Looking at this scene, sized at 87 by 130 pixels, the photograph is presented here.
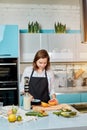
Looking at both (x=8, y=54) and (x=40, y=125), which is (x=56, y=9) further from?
(x=40, y=125)

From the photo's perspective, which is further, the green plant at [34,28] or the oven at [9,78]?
the green plant at [34,28]

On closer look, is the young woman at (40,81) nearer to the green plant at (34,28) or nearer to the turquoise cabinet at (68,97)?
the turquoise cabinet at (68,97)

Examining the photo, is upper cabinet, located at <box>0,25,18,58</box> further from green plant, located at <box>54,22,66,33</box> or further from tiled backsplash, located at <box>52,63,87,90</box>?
tiled backsplash, located at <box>52,63,87,90</box>

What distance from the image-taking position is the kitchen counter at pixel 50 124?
6.11ft

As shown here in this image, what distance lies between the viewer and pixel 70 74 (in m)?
4.83

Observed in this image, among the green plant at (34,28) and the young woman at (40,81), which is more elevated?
the green plant at (34,28)

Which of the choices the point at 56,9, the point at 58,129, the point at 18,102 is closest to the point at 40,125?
the point at 58,129

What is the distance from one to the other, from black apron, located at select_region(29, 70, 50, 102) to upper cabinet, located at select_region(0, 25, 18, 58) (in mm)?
1176

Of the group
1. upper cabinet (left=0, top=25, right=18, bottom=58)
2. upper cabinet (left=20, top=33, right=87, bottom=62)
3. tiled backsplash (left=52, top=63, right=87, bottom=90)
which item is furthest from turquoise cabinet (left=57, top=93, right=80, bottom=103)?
upper cabinet (left=0, top=25, right=18, bottom=58)

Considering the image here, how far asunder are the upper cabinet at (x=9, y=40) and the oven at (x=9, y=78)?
125 mm

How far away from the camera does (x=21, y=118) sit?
6.73 feet

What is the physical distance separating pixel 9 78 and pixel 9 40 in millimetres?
679

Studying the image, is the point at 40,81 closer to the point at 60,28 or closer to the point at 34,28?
the point at 34,28

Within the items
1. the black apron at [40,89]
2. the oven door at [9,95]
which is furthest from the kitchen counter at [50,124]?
the oven door at [9,95]
